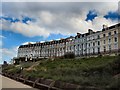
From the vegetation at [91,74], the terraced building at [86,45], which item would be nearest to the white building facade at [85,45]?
the terraced building at [86,45]

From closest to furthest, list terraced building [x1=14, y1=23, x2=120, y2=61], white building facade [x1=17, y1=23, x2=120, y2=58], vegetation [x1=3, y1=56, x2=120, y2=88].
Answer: vegetation [x1=3, y1=56, x2=120, y2=88] < terraced building [x1=14, y1=23, x2=120, y2=61] < white building facade [x1=17, y1=23, x2=120, y2=58]

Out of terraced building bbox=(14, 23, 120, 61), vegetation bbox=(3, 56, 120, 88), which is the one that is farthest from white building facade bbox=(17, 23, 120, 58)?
vegetation bbox=(3, 56, 120, 88)

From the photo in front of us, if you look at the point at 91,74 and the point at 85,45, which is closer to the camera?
the point at 91,74

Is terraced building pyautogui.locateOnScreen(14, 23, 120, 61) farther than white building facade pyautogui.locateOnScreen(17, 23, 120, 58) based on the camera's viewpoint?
No

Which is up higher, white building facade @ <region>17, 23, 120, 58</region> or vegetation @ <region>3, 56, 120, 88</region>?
white building facade @ <region>17, 23, 120, 58</region>

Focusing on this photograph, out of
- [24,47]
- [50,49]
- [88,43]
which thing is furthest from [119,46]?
[24,47]

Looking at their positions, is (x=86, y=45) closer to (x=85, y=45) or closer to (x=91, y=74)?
(x=85, y=45)

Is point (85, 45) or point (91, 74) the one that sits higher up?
point (85, 45)

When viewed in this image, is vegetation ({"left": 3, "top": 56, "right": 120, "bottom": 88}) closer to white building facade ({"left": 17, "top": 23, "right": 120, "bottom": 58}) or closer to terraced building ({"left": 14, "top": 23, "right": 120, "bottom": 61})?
terraced building ({"left": 14, "top": 23, "right": 120, "bottom": 61})

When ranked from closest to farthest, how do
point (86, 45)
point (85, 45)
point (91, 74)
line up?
point (91, 74)
point (86, 45)
point (85, 45)

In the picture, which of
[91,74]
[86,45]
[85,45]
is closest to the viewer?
[91,74]

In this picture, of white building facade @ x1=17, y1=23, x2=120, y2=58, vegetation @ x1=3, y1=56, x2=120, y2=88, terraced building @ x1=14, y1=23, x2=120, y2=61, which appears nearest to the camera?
vegetation @ x1=3, y1=56, x2=120, y2=88

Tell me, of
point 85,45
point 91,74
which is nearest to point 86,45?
point 85,45

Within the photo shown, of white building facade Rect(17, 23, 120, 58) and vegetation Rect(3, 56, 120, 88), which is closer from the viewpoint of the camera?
vegetation Rect(3, 56, 120, 88)
